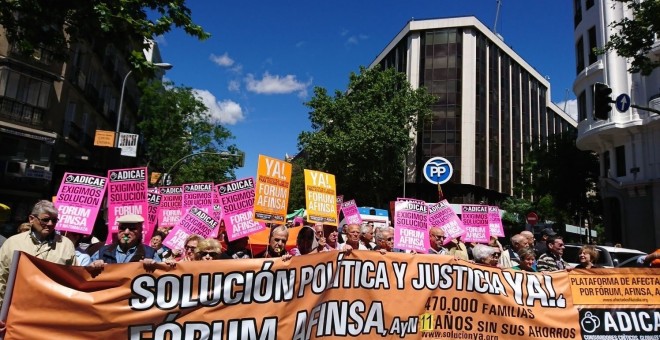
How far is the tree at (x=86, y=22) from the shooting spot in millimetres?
7695

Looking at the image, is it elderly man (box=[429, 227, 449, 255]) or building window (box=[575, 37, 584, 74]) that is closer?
elderly man (box=[429, 227, 449, 255])

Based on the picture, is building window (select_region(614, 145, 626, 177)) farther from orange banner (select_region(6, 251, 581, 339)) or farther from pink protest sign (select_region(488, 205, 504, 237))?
orange banner (select_region(6, 251, 581, 339))

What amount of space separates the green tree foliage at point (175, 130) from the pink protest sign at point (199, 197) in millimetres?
27304

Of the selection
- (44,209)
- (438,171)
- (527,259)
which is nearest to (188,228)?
(44,209)

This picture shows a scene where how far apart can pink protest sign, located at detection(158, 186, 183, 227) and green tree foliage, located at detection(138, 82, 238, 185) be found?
2658 centimetres

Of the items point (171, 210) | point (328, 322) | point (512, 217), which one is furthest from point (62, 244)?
point (512, 217)

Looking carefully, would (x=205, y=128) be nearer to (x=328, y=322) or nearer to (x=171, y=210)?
(x=171, y=210)

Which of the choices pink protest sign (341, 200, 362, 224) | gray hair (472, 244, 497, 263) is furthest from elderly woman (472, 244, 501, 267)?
pink protest sign (341, 200, 362, 224)

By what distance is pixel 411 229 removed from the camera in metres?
7.30

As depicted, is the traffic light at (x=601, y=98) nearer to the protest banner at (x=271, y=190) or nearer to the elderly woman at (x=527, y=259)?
the elderly woman at (x=527, y=259)

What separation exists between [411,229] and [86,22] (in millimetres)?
6049

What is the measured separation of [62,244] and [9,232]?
9321mm

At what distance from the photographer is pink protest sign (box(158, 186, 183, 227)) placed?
9336mm

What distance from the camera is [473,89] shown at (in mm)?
45562
